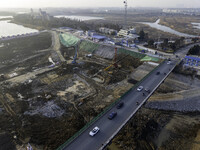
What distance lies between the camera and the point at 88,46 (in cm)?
6931

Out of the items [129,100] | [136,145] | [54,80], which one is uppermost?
[129,100]

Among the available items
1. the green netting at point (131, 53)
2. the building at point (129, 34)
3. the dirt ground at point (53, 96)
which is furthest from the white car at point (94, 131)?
the building at point (129, 34)

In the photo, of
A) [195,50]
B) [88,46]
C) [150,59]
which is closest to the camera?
[150,59]

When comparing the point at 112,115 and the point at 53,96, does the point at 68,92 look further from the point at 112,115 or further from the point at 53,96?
the point at 112,115

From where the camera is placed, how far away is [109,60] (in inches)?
2279

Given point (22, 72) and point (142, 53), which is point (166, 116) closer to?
point (142, 53)

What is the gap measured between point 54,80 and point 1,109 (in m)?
15.9

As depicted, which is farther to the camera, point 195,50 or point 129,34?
point 129,34

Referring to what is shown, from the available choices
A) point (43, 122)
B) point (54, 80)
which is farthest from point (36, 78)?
point (43, 122)

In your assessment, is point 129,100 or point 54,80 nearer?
point 129,100

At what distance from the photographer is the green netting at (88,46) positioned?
66562 mm

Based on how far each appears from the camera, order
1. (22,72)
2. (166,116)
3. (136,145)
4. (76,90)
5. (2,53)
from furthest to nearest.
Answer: (2,53)
(22,72)
(76,90)
(166,116)
(136,145)

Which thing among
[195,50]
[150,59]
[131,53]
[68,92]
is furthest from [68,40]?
[195,50]

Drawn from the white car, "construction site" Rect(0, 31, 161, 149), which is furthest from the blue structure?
the white car
